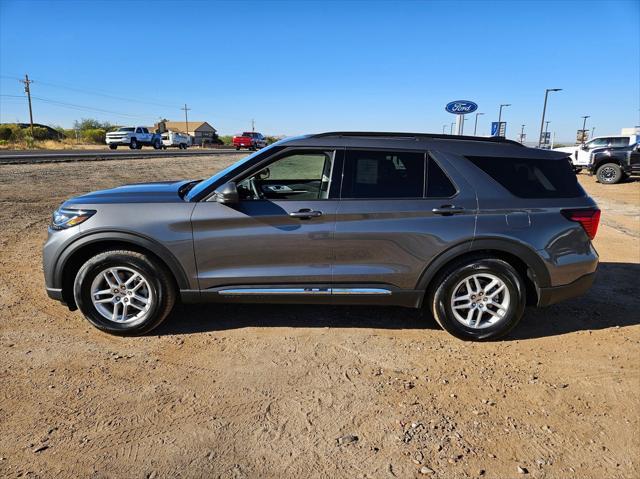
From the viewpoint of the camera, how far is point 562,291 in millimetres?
3904

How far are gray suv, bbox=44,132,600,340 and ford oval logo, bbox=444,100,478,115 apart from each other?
9.92 m

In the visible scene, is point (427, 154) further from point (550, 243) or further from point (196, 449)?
point (196, 449)

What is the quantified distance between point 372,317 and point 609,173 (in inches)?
717

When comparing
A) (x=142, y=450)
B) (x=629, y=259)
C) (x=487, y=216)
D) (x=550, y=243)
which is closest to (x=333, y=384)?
(x=142, y=450)

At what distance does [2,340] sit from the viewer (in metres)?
3.76

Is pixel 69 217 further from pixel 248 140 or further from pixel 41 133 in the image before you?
pixel 41 133

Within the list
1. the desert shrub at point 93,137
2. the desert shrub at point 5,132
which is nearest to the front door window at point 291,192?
the desert shrub at point 5,132

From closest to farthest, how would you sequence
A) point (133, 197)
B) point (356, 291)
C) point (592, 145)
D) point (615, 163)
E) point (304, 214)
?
point (304, 214)
point (356, 291)
point (133, 197)
point (615, 163)
point (592, 145)

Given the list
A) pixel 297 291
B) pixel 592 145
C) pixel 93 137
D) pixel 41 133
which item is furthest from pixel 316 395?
pixel 93 137

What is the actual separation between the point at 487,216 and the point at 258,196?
201 cm

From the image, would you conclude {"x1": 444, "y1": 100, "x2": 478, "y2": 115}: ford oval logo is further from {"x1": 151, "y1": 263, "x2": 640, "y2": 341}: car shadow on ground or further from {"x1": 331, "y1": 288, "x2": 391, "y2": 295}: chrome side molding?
{"x1": 331, "y1": 288, "x2": 391, "y2": 295}: chrome side molding

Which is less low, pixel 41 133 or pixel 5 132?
pixel 41 133

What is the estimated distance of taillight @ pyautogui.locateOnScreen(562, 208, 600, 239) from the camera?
12.6 ft

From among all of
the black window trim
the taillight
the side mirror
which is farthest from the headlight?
the taillight
